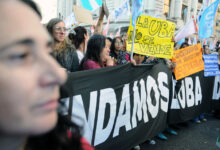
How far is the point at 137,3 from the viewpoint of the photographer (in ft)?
11.0

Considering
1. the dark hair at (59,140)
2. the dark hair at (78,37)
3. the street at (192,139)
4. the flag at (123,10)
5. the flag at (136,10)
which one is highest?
the flag at (123,10)

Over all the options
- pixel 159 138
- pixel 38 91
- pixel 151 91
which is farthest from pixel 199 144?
pixel 38 91

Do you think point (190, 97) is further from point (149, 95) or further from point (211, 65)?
point (149, 95)

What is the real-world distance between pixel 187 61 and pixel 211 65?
1272 millimetres

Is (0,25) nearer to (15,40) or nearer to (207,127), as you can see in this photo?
(15,40)

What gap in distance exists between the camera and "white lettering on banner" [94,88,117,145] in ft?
7.53

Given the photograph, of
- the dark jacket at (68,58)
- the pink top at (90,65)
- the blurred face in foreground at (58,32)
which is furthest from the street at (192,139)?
the blurred face in foreground at (58,32)

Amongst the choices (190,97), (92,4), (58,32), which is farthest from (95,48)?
(190,97)

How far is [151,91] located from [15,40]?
2.79m

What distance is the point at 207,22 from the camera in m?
4.67

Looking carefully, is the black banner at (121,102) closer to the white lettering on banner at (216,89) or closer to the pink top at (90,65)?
the pink top at (90,65)

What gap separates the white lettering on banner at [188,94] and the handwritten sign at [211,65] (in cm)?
44

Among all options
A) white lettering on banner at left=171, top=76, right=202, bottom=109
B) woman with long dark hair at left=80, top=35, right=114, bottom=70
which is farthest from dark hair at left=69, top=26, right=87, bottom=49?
white lettering on banner at left=171, top=76, right=202, bottom=109

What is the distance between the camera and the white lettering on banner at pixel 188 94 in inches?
155
